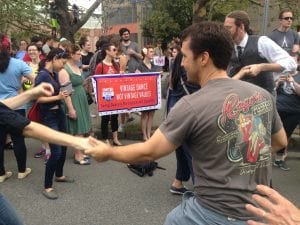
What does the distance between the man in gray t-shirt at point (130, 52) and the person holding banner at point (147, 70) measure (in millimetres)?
149

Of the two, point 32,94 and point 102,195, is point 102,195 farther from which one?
point 32,94

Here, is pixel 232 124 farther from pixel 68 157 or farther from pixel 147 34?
pixel 147 34

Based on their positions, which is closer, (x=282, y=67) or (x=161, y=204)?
(x=282, y=67)

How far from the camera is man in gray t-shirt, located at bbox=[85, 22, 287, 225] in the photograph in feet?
6.97

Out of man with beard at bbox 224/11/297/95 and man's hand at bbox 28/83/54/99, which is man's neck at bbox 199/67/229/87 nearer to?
man's hand at bbox 28/83/54/99

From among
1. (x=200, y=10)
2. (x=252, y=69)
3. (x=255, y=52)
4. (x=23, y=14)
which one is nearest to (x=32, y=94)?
(x=252, y=69)

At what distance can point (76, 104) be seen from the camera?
236 inches

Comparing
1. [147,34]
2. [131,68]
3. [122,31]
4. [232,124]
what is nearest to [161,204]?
[232,124]

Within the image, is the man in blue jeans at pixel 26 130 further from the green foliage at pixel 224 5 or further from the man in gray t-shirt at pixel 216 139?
the green foliage at pixel 224 5

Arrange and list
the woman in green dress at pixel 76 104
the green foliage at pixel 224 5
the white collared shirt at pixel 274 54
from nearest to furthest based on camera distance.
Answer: the white collared shirt at pixel 274 54, the woman in green dress at pixel 76 104, the green foliage at pixel 224 5

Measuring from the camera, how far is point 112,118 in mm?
6969

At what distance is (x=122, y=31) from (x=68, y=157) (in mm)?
3068

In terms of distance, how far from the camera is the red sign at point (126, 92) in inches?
263

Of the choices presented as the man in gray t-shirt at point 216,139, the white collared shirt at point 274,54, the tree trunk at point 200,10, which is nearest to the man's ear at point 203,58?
the man in gray t-shirt at point 216,139
